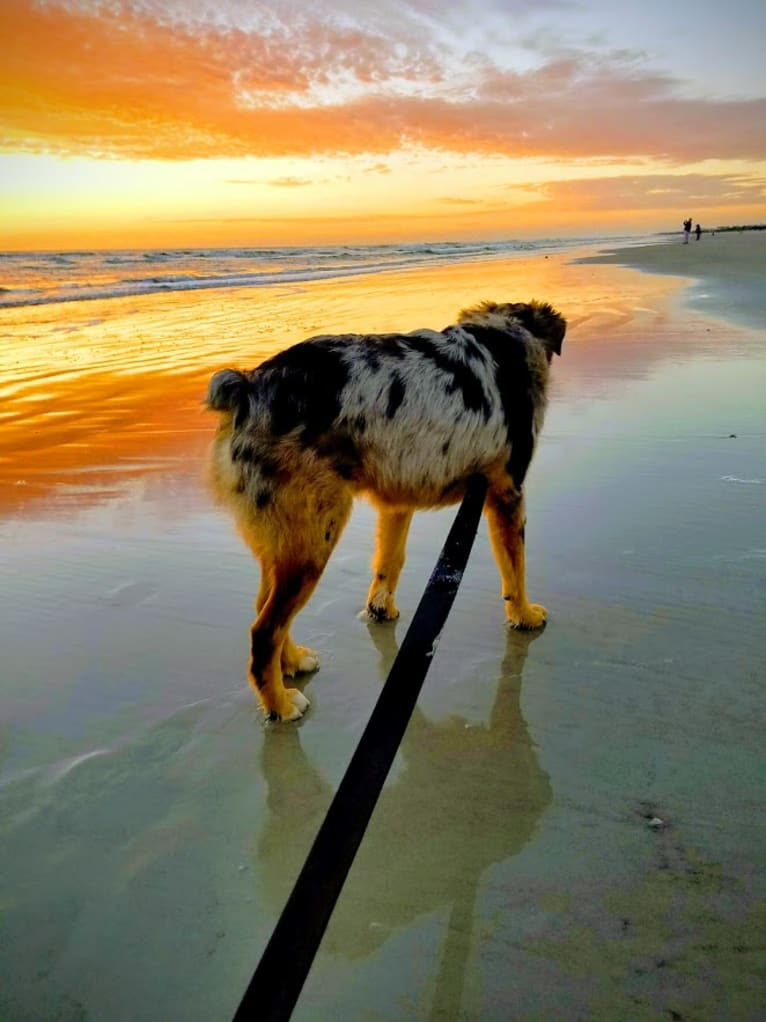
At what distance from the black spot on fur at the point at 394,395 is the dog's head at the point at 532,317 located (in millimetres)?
1050

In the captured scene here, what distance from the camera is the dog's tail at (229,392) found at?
10.8 ft

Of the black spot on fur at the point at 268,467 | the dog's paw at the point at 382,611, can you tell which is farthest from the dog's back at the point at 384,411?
the dog's paw at the point at 382,611

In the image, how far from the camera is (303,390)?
3.33 meters

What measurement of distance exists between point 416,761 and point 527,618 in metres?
1.25

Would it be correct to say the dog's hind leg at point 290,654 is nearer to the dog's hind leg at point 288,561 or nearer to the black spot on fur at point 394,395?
the dog's hind leg at point 288,561

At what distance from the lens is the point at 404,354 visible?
362cm

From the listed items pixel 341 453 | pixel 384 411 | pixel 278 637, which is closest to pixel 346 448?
pixel 341 453

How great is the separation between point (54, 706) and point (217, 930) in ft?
5.13

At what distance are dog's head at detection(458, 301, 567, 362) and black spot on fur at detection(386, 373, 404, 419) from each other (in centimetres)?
105

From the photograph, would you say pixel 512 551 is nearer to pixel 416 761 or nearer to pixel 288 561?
pixel 288 561

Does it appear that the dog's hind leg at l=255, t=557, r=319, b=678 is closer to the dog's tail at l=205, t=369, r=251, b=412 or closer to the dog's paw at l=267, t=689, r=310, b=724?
the dog's paw at l=267, t=689, r=310, b=724

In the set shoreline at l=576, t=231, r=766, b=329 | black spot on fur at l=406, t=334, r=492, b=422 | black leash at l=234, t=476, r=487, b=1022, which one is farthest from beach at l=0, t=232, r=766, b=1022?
shoreline at l=576, t=231, r=766, b=329

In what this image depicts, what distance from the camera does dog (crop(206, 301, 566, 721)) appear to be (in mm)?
3287

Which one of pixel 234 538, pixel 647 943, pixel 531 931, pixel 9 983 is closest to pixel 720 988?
pixel 647 943
